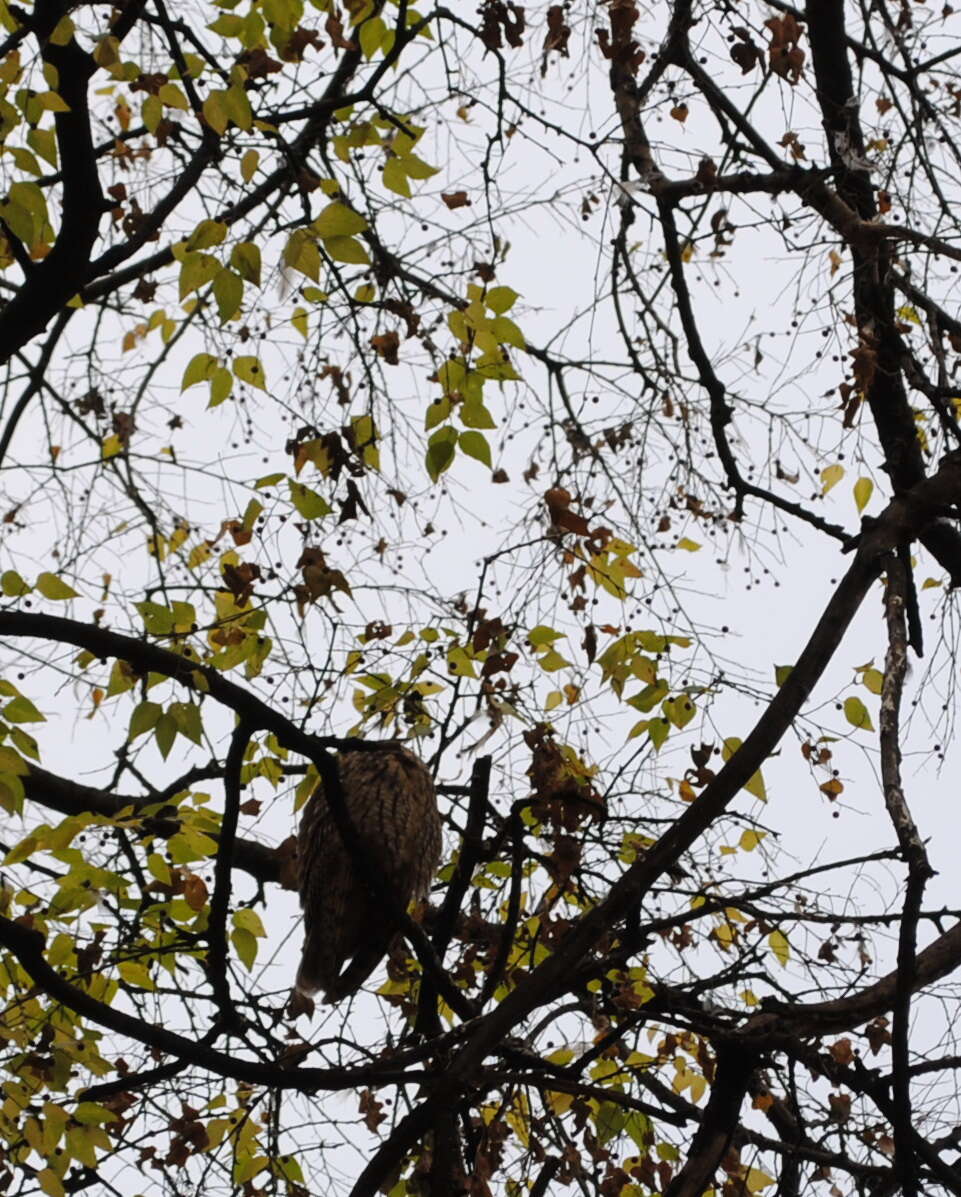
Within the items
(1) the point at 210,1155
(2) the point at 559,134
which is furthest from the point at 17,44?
(1) the point at 210,1155

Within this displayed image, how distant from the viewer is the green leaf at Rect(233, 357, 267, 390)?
130 inches

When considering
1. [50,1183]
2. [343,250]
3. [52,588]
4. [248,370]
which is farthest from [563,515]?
[50,1183]

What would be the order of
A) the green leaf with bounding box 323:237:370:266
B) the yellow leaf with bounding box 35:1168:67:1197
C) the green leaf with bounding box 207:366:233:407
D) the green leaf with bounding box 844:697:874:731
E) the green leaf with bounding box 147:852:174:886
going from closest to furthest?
the green leaf with bounding box 323:237:370:266
the yellow leaf with bounding box 35:1168:67:1197
the green leaf with bounding box 207:366:233:407
the green leaf with bounding box 147:852:174:886
the green leaf with bounding box 844:697:874:731

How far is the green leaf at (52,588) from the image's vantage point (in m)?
3.02

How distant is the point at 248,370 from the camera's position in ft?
10.9

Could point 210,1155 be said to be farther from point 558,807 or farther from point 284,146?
point 284,146

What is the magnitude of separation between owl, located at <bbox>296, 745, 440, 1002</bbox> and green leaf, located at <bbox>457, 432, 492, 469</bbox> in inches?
40.4

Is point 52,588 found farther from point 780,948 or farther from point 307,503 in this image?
point 780,948

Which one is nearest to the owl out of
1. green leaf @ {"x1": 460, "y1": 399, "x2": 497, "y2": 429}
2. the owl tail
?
the owl tail

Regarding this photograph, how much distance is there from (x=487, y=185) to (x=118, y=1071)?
2.33 metres

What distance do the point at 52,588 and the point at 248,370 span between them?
0.67 m

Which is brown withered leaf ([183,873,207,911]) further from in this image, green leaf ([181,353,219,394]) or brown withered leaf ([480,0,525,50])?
brown withered leaf ([480,0,525,50])

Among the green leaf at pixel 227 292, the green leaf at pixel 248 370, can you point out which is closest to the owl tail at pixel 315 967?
the green leaf at pixel 248 370

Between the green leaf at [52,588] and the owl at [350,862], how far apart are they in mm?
1011
